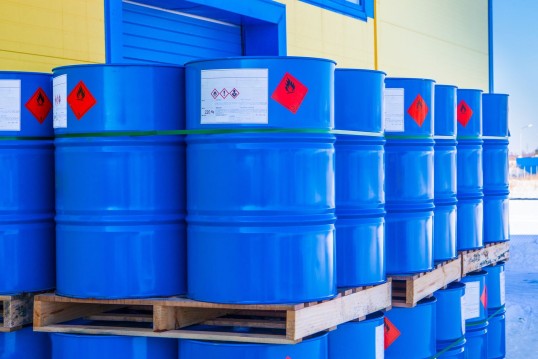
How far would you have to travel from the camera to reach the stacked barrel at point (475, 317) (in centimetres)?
615

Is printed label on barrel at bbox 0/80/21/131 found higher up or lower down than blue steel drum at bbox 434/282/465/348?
higher up

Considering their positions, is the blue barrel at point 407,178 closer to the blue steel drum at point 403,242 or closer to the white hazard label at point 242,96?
the blue steel drum at point 403,242

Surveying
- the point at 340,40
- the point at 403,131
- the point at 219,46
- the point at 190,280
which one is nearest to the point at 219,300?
the point at 190,280

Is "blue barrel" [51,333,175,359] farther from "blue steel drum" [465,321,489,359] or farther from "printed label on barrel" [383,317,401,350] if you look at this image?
"blue steel drum" [465,321,489,359]

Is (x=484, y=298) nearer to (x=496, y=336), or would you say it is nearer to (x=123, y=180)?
(x=496, y=336)

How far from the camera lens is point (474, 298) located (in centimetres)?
616

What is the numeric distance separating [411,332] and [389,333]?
0.14m

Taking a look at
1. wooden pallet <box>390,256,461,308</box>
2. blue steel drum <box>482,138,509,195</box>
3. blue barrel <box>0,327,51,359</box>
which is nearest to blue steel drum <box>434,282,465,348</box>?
wooden pallet <box>390,256,461,308</box>

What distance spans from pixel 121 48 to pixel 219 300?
2784mm

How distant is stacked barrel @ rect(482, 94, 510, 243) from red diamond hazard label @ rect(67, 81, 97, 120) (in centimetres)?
334

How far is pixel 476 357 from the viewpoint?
6270 mm

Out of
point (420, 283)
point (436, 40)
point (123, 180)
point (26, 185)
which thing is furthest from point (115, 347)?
point (436, 40)

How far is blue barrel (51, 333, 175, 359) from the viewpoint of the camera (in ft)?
13.4

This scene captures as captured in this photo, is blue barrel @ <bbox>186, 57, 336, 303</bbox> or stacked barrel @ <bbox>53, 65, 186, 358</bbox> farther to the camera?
stacked barrel @ <bbox>53, 65, 186, 358</bbox>
